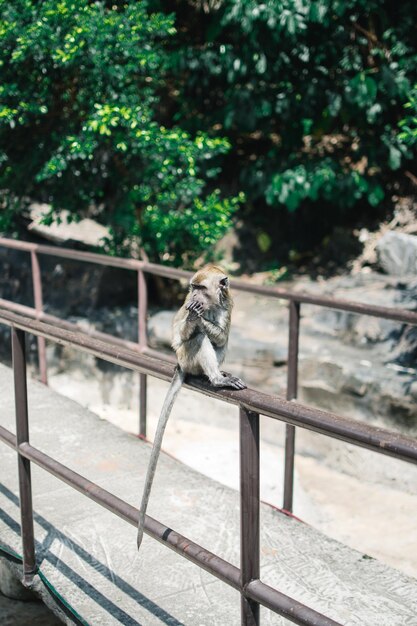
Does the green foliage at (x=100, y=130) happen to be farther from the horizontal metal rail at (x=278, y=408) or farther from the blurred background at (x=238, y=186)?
the horizontal metal rail at (x=278, y=408)

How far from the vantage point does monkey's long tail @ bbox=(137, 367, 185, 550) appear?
6.91ft

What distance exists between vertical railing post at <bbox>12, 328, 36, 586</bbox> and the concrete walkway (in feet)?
0.26

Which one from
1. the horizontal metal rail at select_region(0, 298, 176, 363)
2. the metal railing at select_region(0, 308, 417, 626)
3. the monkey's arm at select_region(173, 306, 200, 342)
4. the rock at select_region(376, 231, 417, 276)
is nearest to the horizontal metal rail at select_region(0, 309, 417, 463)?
the metal railing at select_region(0, 308, 417, 626)

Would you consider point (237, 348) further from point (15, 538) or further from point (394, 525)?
point (15, 538)

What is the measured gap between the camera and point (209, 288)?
9.05 ft

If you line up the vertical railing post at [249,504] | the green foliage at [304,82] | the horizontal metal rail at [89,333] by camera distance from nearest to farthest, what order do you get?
the vertical railing post at [249,504], the horizontal metal rail at [89,333], the green foliage at [304,82]

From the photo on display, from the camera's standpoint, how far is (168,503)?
10.7 ft

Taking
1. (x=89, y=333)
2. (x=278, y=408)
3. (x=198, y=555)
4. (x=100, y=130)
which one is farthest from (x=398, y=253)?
(x=278, y=408)

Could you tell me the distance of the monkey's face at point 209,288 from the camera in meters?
2.66

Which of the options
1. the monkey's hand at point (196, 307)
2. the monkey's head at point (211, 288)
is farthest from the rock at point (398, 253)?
the monkey's hand at point (196, 307)

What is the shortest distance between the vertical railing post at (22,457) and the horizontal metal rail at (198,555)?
6 cm

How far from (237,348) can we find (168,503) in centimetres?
391

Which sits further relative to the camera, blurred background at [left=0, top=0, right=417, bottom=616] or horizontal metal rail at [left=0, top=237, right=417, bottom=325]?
blurred background at [left=0, top=0, right=417, bottom=616]

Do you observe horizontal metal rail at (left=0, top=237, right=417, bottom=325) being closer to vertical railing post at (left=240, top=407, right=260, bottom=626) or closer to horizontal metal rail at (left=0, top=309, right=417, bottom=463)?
horizontal metal rail at (left=0, top=309, right=417, bottom=463)
